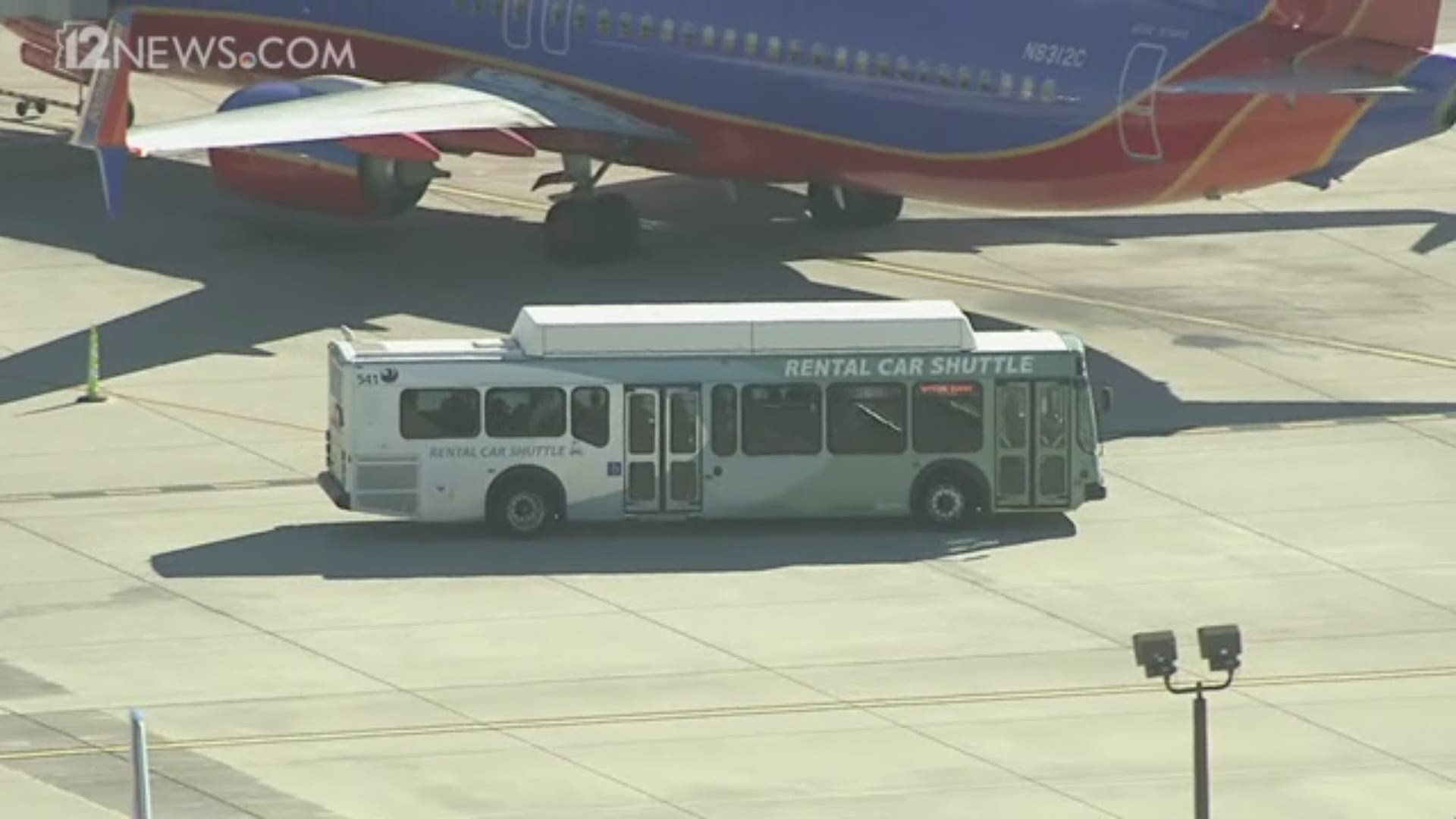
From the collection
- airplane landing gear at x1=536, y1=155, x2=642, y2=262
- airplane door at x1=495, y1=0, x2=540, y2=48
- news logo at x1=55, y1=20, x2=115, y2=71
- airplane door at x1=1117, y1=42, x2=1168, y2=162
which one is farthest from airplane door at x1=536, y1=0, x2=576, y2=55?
airplane door at x1=1117, y1=42, x2=1168, y2=162

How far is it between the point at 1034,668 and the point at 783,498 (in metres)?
6.28

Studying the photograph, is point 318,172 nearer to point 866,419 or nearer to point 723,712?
point 866,419

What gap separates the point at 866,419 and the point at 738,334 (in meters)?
1.86

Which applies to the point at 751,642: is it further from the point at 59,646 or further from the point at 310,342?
the point at 310,342

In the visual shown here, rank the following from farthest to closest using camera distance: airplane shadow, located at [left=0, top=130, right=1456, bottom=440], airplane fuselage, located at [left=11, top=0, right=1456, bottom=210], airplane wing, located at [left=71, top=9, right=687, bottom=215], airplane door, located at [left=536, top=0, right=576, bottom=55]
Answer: airplane door, located at [left=536, top=0, right=576, bottom=55]
airplane wing, located at [left=71, top=9, right=687, bottom=215]
airplane shadow, located at [left=0, top=130, right=1456, bottom=440]
airplane fuselage, located at [left=11, top=0, right=1456, bottom=210]

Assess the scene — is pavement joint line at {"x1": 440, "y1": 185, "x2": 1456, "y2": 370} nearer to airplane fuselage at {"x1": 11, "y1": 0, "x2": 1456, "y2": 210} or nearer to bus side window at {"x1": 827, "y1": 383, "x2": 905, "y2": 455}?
airplane fuselage at {"x1": 11, "y1": 0, "x2": 1456, "y2": 210}

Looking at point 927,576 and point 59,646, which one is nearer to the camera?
point 59,646

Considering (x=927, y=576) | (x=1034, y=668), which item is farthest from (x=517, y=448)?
(x=1034, y=668)

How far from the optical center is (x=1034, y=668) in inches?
1542

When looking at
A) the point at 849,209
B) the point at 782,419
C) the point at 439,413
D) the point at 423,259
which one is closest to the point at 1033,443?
the point at 782,419

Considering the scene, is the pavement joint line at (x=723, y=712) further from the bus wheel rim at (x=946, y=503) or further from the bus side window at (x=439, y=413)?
the bus side window at (x=439, y=413)

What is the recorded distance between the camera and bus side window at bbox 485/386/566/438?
145 feet

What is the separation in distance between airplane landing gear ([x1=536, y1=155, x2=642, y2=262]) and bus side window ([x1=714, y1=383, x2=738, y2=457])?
14726mm

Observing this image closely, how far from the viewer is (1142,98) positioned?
52.5 m
